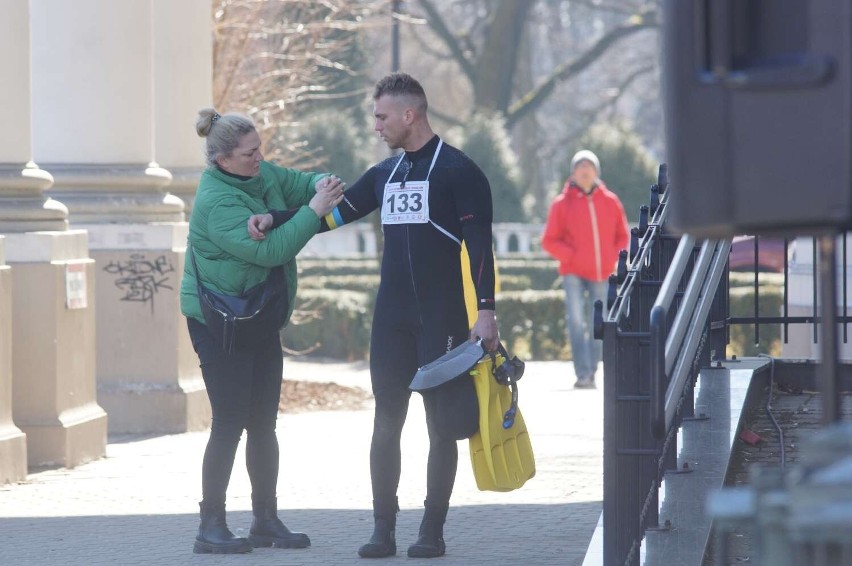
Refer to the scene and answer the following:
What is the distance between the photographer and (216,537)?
661 centimetres

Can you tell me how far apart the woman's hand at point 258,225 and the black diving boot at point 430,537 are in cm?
122

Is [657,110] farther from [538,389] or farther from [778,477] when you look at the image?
[778,477]

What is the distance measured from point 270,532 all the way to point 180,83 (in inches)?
250

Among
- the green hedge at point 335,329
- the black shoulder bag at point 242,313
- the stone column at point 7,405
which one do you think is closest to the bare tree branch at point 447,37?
the green hedge at point 335,329

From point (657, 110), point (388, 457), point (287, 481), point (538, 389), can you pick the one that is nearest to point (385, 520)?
point (388, 457)

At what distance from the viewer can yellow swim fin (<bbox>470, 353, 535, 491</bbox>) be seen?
6.30m

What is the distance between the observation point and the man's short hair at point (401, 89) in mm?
6453

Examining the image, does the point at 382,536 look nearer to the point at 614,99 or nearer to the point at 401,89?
the point at 401,89

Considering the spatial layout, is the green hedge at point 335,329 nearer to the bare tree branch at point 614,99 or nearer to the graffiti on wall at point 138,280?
the graffiti on wall at point 138,280

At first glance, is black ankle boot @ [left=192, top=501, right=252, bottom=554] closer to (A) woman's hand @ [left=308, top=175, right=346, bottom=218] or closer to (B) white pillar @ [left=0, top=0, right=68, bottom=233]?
(A) woman's hand @ [left=308, top=175, right=346, bottom=218]

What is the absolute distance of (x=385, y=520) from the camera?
21.3ft

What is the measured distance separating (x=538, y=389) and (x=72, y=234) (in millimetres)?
5664

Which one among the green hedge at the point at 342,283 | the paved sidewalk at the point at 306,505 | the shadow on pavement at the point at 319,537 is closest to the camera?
the shadow on pavement at the point at 319,537

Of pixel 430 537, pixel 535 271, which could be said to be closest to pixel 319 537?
pixel 430 537
